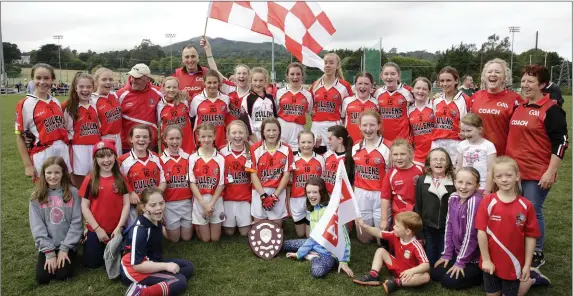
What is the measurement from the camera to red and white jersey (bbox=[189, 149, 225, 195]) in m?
5.18

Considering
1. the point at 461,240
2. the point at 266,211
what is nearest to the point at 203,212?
the point at 266,211

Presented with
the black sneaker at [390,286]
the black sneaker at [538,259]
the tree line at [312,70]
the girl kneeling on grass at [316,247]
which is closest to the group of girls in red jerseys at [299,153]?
the black sneaker at [538,259]

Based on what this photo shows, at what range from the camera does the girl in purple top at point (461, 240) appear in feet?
13.1

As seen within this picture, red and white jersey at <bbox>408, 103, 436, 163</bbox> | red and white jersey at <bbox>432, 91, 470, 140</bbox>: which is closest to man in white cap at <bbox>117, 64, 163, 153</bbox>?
red and white jersey at <bbox>408, 103, 436, 163</bbox>

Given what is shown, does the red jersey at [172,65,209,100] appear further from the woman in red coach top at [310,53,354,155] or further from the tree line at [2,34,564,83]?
the tree line at [2,34,564,83]

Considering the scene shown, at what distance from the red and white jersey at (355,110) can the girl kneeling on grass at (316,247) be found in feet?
4.27

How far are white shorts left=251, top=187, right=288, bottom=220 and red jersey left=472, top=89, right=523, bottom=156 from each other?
2.54 metres

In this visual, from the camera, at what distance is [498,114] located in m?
4.68

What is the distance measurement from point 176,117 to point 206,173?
1.04 metres

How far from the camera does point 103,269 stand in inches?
174

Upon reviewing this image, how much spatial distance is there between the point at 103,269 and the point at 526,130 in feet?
15.1

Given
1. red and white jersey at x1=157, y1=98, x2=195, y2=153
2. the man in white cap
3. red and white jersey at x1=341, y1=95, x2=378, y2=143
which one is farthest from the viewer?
red and white jersey at x1=341, y1=95, x2=378, y2=143

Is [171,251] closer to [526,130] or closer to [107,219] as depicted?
[107,219]

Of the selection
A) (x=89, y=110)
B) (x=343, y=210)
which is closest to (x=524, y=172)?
(x=343, y=210)
